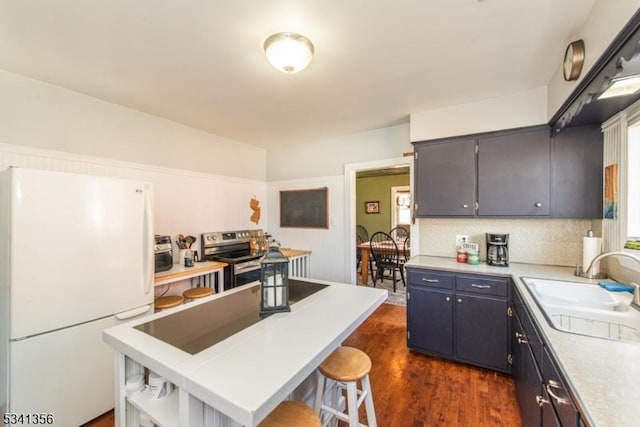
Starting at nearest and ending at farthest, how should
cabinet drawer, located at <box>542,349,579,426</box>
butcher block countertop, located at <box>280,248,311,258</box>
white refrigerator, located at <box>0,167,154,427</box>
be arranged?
cabinet drawer, located at <box>542,349,579,426</box> → white refrigerator, located at <box>0,167,154,427</box> → butcher block countertop, located at <box>280,248,311,258</box>

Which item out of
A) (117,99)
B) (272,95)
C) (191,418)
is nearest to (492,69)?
(272,95)

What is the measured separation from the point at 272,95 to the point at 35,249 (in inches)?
77.6

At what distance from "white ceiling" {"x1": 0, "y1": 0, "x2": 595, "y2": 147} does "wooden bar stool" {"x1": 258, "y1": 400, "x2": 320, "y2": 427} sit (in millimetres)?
1893

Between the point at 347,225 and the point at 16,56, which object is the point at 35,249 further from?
the point at 347,225

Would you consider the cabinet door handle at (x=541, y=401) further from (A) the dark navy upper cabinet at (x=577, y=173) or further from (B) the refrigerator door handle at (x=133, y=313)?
(B) the refrigerator door handle at (x=133, y=313)

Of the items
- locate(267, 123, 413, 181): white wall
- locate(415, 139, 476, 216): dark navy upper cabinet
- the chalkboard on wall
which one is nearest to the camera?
locate(415, 139, 476, 216): dark navy upper cabinet

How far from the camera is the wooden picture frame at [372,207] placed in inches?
282

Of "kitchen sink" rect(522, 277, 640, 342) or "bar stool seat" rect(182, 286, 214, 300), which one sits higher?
"kitchen sink" rect(522, 277, 640, 342)

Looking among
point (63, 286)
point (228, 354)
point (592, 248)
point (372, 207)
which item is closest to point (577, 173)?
point (592, 248)

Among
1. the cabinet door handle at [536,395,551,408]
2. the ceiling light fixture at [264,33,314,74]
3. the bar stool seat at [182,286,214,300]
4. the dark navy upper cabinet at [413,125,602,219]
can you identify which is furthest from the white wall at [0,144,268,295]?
the cabinet door handle at [536,395,551,408]

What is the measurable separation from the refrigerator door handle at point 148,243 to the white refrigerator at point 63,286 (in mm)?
74

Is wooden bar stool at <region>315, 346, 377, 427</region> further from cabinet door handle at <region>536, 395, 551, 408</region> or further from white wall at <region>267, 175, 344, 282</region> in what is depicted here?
white wall at <region>267, 175, 344, 282</region>

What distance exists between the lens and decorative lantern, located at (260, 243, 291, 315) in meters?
1.28

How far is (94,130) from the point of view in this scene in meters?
2.40
